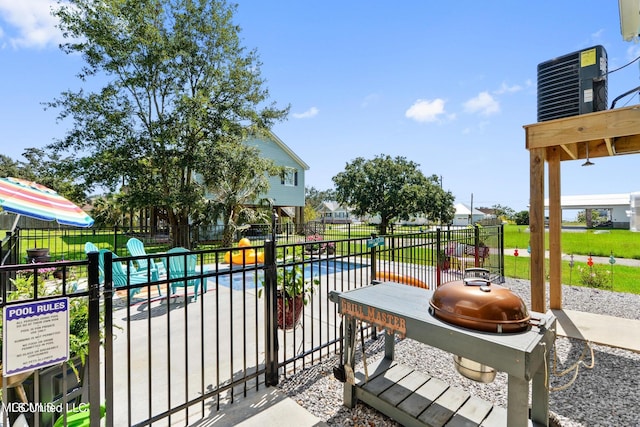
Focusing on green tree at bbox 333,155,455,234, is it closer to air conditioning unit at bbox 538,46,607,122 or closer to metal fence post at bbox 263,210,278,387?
air conditioning unit at bbox 538,46,607,122

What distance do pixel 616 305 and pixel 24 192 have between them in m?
9.93

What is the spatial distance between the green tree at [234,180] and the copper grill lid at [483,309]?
509 inches

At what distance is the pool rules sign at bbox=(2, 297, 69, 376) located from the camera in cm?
140

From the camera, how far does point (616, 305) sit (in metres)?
5.35

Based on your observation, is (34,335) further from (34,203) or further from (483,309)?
(34,203)

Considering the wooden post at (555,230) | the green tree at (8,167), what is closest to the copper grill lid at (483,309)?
the wooden post at (555,230)

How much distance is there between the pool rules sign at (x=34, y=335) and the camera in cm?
140

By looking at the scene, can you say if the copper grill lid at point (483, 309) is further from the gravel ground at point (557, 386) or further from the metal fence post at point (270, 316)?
the metal fence post at point (270, 316)

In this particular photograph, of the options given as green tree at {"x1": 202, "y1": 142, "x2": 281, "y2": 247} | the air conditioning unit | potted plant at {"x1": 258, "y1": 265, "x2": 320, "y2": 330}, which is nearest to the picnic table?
potted plant at {"x1": 258, "y1": 265, "x2": 320, "y2": 330}

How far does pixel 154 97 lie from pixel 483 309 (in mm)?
15565

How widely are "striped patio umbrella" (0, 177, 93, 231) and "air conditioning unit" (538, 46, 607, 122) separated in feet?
23.6

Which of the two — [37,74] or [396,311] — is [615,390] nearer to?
[396,311]

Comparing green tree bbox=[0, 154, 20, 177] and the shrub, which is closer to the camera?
the shrub

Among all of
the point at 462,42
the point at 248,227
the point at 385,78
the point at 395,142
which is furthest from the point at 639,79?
the point at 395,142
